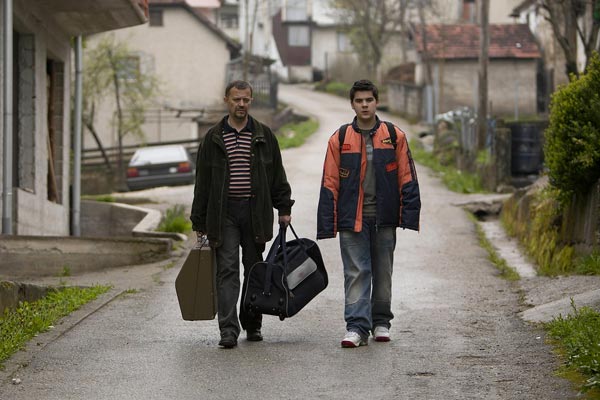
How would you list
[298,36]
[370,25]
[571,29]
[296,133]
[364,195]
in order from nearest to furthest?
1. [364,195]
2. [571,29]
3. [296,133]
4. [370,25]
5. [298,36]

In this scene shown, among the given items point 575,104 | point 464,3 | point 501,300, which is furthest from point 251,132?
point 464,3

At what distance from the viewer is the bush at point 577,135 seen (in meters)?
12.6

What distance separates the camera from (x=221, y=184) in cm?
923

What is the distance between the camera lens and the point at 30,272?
45.0ft

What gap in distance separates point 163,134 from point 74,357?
138 feet

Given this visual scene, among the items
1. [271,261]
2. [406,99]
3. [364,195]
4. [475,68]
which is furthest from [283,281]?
[406,99]

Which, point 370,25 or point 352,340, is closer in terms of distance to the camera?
point 352,340

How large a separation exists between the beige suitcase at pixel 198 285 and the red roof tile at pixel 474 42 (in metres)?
40.8

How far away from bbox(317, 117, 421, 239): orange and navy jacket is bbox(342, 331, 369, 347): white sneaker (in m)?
0.74

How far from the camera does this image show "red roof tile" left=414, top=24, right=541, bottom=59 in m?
49.0

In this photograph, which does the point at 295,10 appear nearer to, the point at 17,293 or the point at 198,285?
the point at 17,293

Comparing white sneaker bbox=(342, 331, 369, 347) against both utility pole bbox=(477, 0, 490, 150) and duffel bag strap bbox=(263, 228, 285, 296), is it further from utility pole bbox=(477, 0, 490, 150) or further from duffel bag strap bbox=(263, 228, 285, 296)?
utility pole bbox=(477, 0, 490, 150)

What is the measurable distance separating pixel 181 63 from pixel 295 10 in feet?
101

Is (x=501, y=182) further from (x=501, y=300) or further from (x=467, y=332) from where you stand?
(x=467, y=332)
